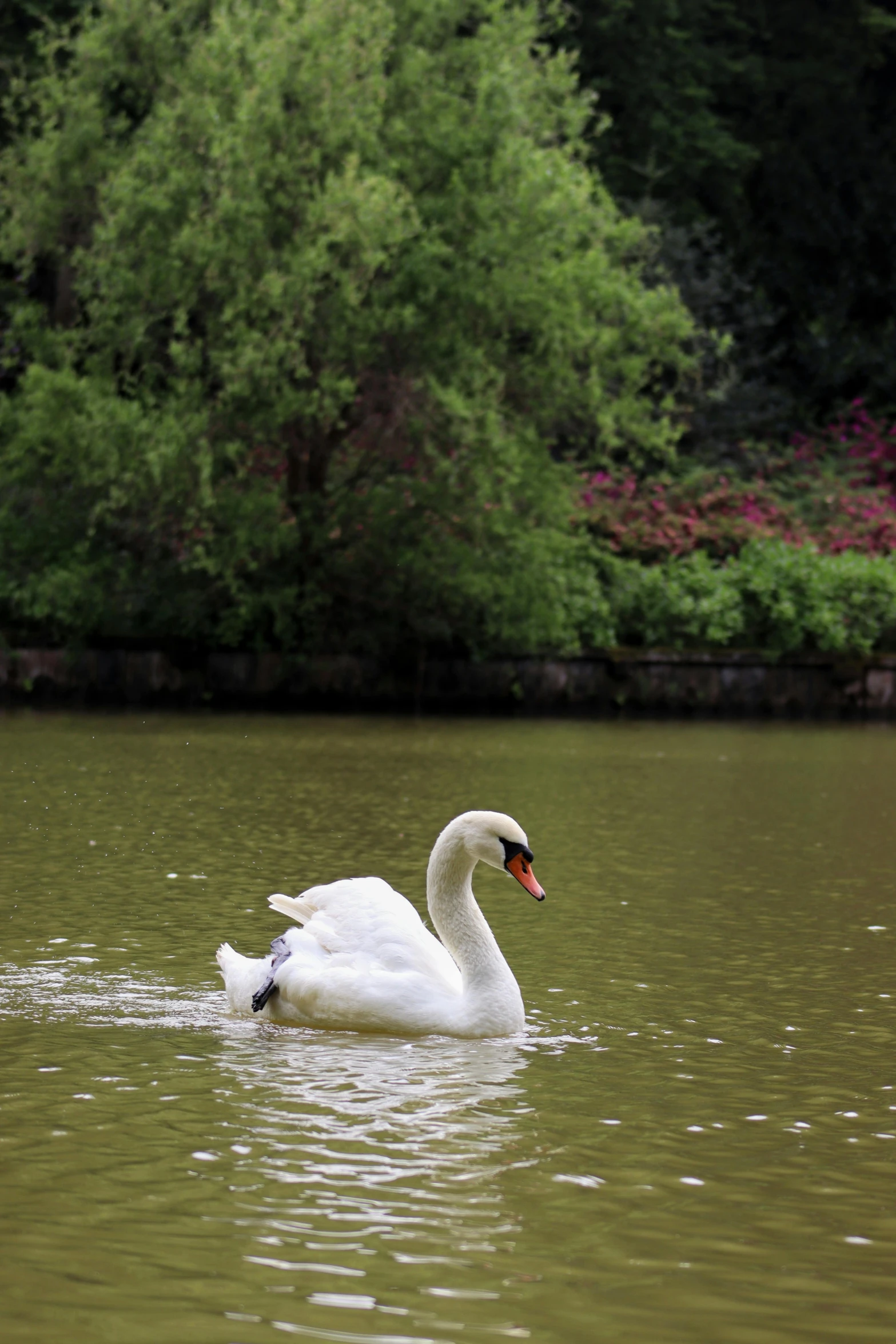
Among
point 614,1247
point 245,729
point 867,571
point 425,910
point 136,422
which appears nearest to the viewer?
point 614,1247

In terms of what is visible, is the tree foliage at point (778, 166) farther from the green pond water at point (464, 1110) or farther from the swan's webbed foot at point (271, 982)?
the swan's webbed foot at point (271, 982)

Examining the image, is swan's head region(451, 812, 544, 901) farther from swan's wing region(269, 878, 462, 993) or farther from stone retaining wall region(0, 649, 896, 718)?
stone retaining wall region(0, 649, 896, 718)

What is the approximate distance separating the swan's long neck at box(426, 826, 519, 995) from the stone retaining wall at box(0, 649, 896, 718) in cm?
A: 1759

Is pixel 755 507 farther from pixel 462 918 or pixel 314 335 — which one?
pixel 462 918

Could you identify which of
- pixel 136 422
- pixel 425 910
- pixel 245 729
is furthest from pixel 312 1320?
pixel 136 422

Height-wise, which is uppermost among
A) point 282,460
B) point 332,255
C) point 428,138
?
point 428,138

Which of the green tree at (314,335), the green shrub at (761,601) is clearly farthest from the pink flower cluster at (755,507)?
the green tree at (314,335)

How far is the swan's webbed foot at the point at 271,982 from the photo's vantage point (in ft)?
24.0

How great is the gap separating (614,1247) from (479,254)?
20.7m

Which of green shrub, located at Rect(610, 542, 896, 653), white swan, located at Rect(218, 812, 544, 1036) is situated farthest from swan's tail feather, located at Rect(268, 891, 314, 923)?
green shrub, located at Rect(610, 542, 896, 653)

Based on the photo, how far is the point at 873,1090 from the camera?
6547mm

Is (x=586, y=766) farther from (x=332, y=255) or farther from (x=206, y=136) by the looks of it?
(x=206, y=136)

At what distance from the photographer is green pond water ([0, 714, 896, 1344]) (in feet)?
14.8

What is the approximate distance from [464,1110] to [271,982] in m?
1.44
